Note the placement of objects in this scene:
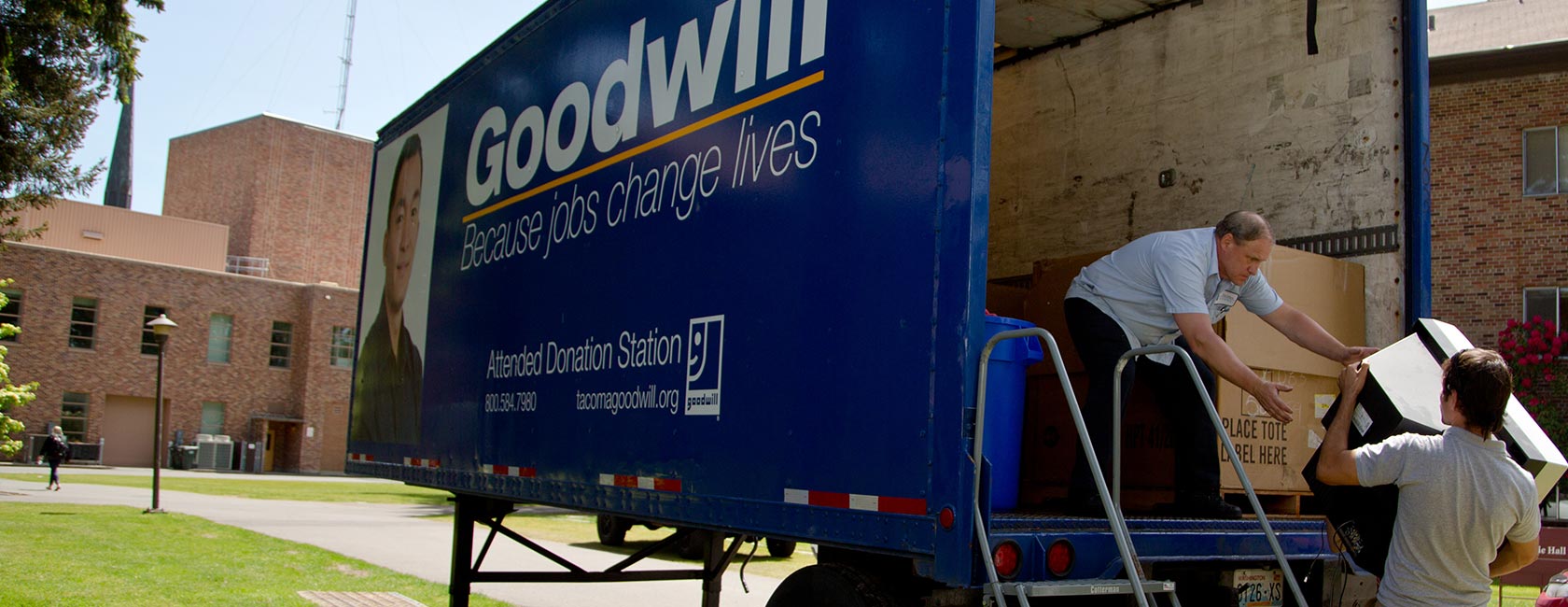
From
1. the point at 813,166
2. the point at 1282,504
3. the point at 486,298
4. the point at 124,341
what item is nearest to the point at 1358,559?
the point at 1282,504

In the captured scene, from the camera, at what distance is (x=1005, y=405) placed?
3.68 meters

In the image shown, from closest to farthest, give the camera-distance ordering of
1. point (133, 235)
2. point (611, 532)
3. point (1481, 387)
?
point (1481, 387)
point (611, 532)
point (133, 235)

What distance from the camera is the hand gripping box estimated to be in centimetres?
358

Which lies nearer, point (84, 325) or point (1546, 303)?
point (1546, 303)

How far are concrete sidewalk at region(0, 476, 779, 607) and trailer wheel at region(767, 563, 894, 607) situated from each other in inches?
269

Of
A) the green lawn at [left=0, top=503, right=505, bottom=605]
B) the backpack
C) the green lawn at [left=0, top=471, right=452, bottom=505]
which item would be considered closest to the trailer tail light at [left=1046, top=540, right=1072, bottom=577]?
the green lawn at [left=0, top=503, right=505, bottom=605]

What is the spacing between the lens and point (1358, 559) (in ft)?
12.5

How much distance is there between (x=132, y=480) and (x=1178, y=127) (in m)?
31.4

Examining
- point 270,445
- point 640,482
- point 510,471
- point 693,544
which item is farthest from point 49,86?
point 270,445

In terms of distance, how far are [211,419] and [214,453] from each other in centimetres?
188

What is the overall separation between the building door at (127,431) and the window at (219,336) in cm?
271

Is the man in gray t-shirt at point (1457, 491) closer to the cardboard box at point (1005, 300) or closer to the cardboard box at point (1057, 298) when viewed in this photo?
the cardboard box at point (1057, 298)

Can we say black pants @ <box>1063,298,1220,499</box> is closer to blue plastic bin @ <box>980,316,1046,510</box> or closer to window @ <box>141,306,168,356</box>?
blue plastic bin @ <box>980,316,1046,510</box>

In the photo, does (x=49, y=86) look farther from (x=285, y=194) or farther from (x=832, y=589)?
(x=285, y=194)
